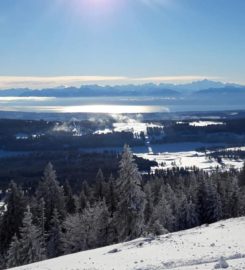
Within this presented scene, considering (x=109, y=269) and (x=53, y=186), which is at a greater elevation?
(x=109, y=269)

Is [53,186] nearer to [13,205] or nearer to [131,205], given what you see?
[13,205]

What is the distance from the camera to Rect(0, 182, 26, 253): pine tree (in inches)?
2451

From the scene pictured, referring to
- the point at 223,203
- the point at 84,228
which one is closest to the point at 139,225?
the point at 84,228

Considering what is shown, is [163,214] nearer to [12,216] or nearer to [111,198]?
[111,198]

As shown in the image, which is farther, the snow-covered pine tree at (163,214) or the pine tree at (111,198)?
the pine tree at (111,198)

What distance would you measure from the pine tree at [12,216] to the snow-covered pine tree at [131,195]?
1834cm

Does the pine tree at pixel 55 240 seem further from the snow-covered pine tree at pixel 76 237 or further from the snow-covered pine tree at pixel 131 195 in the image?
the snow-covered pine tree at pixel 131 195

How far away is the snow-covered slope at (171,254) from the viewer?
80.1 ft

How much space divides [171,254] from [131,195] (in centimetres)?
2202

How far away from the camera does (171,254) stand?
27.7 metres

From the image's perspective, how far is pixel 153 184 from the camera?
96.9m

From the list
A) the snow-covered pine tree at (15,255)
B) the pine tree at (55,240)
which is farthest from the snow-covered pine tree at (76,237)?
the pine tree at (55,240)

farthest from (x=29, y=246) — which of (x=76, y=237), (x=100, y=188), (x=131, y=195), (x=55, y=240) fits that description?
(x=100, y=188)

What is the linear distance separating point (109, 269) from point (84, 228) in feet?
101
